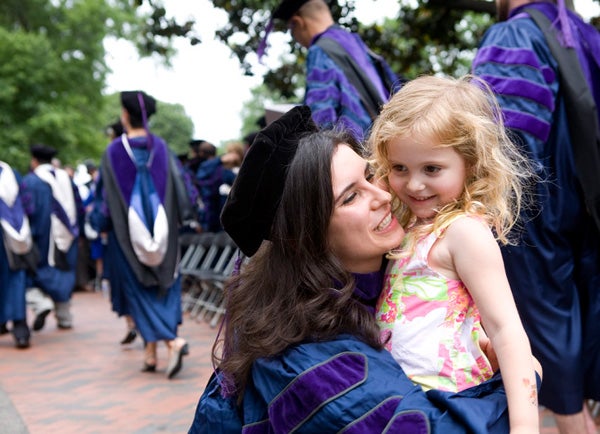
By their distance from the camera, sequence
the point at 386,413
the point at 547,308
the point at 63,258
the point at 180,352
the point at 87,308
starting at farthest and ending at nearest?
the point at 87,308 → the point at 63,258 → the point at 180,352 → the point at 547,308 → the point at 386,413

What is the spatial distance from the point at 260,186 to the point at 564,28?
6.11ft

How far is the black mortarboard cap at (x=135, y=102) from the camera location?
650 cm

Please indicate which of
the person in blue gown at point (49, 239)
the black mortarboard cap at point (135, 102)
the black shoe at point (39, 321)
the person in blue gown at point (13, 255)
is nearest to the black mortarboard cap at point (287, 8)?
the black mortarboard cap at point (135, 102)

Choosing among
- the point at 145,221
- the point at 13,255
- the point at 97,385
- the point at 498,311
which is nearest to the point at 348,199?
the point at 498,311

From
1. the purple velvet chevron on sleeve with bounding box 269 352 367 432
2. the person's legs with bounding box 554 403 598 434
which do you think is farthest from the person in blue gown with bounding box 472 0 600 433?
the purple velvet chevron on sleeve with bounding box 269 352 367 432

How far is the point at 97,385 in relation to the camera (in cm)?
627

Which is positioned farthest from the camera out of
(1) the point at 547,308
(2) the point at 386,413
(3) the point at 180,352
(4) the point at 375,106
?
(3) the point at 180,352

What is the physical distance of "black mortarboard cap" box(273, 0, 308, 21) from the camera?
15.0 feet

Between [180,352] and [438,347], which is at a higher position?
[438,347]

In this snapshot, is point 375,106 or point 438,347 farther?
point 375,106

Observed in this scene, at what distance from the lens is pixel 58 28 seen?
27125 millimetres

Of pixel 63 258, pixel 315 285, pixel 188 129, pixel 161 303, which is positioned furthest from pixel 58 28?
pixel 188 129

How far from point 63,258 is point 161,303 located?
3888mm

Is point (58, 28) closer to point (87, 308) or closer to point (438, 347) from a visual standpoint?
point (87, 308)
